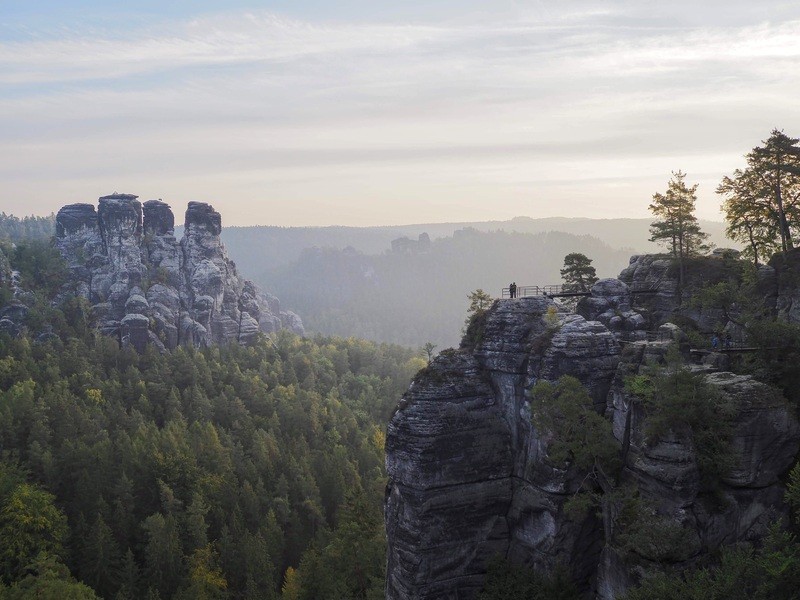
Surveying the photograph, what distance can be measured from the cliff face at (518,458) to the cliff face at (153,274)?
91850mm

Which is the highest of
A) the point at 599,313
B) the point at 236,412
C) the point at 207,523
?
the point at 599,313

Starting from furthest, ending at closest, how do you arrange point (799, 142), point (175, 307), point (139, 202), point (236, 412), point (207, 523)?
point (139, 202), point (175, 307), point (236, 412), point (207, 523), point (799, 142)

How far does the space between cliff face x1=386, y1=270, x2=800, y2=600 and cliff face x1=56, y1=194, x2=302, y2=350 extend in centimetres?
9185

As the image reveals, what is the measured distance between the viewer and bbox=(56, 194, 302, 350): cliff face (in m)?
114

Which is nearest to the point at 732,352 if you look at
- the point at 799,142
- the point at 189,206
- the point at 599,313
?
the point at 599,313

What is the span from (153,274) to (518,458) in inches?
4308

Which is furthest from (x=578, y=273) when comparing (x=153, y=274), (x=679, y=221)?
(x=153, y=274)

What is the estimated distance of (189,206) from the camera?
133250 mm

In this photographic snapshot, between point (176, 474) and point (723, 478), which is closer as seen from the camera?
point (723, 478)

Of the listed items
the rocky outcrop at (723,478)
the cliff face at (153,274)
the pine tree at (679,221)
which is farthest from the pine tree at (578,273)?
the cliff face at (153,274)

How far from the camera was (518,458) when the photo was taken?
34.2 meters

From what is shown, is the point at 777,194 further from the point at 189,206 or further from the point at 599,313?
the point at 189,206

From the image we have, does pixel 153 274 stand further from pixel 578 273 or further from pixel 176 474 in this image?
pixel 578 273

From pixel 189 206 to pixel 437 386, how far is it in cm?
11509
